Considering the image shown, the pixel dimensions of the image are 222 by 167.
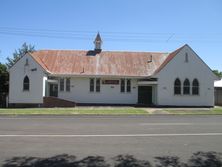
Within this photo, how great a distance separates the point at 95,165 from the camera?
8.30 metres

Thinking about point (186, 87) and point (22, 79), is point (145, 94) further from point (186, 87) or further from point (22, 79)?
point (22, 79)

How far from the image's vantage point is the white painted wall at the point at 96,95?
38344 millimetres

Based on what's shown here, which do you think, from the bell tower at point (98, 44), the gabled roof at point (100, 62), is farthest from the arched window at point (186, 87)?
the bell tower at point (98, 44)

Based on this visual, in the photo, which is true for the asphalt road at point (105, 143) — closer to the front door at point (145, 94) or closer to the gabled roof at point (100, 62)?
the gabled roof at point (100, 62)

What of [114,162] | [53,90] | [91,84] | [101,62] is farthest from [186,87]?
[114,162]

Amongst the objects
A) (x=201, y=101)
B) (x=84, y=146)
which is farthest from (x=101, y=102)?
(x=84, y=146)

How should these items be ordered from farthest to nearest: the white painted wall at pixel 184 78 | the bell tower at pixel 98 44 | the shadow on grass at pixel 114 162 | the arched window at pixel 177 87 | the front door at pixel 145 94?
the bell tower at pixel 98 44 < the front door at pixel 145 94 < the arched window at pixel 177 87 < the white painted wall at pixel 184 78 < the shadow on grass at pixel 114 162

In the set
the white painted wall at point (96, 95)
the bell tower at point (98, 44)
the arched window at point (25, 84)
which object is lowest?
the white painted wall at point (96, 95)

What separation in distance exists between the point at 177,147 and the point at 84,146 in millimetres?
2783

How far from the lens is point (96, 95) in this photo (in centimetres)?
3853

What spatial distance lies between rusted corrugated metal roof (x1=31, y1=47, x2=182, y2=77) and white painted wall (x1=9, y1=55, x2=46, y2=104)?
1870 millimetres

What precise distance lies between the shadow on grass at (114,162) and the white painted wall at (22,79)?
26495mm

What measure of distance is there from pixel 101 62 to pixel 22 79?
9.25 m

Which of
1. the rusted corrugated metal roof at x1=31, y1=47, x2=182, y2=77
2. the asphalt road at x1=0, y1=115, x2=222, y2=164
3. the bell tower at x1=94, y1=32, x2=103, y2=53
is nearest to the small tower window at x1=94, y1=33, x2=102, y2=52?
the bell tower at x1=94, y1=32, x2=103, y2=53
